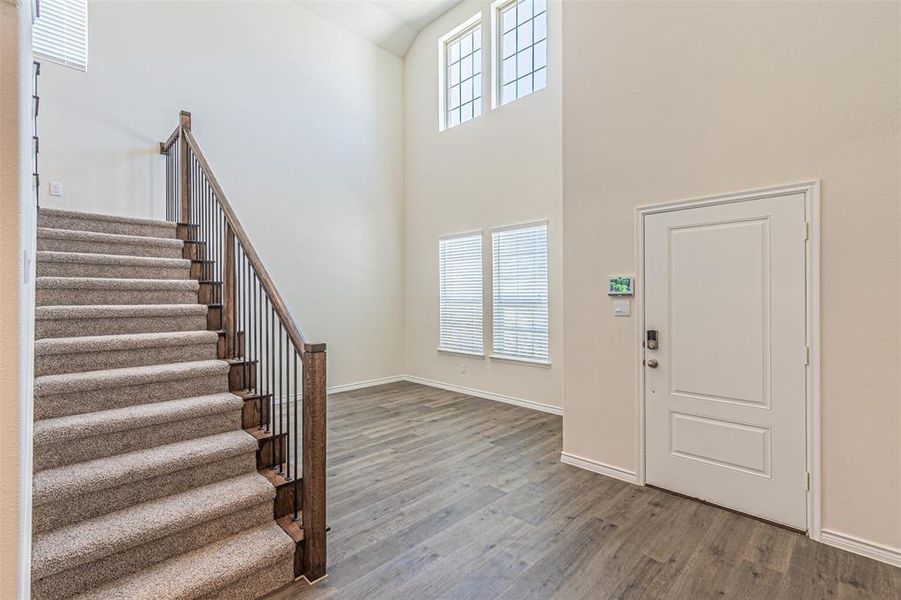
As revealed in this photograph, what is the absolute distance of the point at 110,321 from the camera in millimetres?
2926

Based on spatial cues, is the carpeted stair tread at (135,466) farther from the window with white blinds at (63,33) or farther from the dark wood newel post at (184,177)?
the window with white blinds at (63,33)

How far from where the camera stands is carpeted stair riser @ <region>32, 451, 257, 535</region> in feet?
6.19

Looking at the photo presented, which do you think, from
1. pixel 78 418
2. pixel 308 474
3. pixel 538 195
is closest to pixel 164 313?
pixel 78 418

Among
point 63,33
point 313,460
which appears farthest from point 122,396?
point 63,33

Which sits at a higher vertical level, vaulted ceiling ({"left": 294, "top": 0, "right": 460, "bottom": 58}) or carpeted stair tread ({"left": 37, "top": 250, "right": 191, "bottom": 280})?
vaulted ceiling ({"left": 294, "top": 0, "right": 460, "bottom": 58})

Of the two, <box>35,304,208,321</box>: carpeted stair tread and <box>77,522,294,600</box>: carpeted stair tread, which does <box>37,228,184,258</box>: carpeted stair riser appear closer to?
<box>35,304,208,321</box>: carpeted stair tread

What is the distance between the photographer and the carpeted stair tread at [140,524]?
173 centimetres

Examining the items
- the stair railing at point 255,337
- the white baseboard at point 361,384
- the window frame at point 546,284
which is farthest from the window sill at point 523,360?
the stair railing at point 255,337

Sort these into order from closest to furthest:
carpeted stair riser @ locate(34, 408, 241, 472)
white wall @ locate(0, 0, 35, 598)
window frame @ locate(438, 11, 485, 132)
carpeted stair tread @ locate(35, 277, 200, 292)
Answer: white wall @ locate(0, 0, 35, 598) < carpeted stair riser @ locate(34, 408, 241, 472) < carpeted stair tread @ locate(35, 277, 200, 292) < window frame @ locate(438, 11, 485, 132)

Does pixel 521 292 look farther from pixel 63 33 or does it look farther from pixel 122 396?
pixel 63 33

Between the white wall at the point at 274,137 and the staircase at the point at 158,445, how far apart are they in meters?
1.66

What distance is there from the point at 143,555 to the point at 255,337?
4.37ft

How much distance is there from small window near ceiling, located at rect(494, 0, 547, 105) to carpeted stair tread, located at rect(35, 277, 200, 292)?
15.1 ft

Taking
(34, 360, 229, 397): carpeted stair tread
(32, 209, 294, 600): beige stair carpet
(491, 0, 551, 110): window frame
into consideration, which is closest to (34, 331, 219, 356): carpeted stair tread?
(32, 209, 294, 600): beige stair carpet
